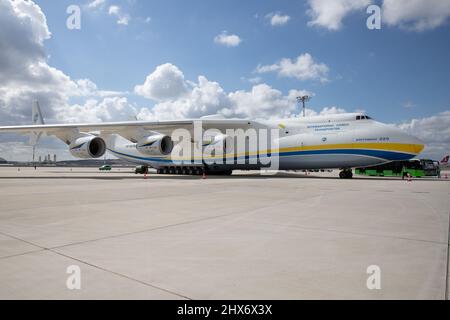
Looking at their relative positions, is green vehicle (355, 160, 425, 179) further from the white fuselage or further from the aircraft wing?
the aircraft wing

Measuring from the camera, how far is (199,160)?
24.1 metres

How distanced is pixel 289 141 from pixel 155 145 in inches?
360

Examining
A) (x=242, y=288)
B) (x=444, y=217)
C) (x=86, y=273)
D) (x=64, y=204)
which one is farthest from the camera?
(x=64, y=204)

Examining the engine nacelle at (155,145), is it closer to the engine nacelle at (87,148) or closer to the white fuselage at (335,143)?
the engine nacelle at (87,148)

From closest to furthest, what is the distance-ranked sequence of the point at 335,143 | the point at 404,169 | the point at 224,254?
1. the point at 224,254
2. the point at 335,143
3. the point at 404,169

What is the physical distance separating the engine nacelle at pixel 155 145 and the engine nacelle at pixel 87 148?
267 centimetres

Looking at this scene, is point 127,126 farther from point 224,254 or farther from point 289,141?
point 224,254

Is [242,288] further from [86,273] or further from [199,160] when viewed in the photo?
[199,160]

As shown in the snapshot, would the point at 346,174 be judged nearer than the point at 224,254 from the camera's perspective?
No

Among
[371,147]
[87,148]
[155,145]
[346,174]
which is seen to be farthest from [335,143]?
[87,148]

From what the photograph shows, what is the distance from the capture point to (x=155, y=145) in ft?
68.6
